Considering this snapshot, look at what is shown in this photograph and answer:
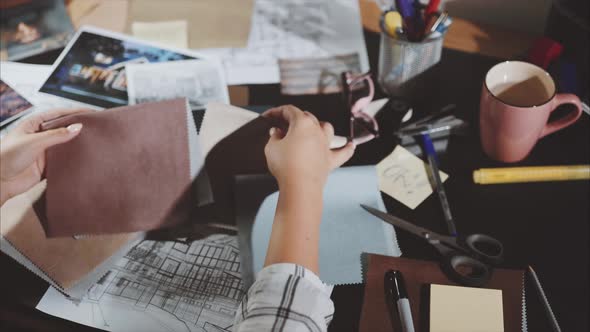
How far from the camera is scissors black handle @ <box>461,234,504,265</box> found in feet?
2.01

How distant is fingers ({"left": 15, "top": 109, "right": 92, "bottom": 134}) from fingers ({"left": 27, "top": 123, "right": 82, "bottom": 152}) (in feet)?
0.08

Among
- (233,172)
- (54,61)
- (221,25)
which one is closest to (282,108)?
(233,172)

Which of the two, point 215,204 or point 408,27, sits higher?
point 408,27

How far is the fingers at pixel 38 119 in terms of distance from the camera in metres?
0.65

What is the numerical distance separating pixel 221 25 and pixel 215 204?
39cm

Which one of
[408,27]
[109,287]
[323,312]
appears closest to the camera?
[323,312]

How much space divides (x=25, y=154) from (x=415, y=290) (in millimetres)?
501

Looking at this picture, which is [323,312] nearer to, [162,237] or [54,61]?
[162,237]

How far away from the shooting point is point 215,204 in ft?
2.23

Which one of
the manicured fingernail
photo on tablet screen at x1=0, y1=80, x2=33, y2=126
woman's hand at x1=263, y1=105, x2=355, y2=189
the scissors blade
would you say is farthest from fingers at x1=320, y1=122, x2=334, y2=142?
photo on tablet screen at x1=0, y1=80, x2=33, y2=126

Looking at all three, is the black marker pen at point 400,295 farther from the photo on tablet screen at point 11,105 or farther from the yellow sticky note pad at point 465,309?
the photo on tablet screen at point 11,105

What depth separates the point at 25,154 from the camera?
625mm

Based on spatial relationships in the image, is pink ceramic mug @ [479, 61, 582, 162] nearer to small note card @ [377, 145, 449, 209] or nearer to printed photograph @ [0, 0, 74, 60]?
small note card @ [377, 145, 449, 209]

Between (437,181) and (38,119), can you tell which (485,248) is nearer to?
(437,181)
